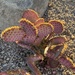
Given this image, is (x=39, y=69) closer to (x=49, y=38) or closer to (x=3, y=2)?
(x=49, y=38)

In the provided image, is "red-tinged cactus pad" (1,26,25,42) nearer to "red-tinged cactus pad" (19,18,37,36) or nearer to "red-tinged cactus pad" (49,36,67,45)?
"red-tinged cactus pad" (19,18,37,36)

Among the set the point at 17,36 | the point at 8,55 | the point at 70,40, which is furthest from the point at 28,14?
the point at 70,40

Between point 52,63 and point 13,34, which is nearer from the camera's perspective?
point 13,34

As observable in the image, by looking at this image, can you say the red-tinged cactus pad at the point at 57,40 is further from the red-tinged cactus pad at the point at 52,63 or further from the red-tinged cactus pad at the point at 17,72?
the red-tinged cactus pad at the point at 17,72

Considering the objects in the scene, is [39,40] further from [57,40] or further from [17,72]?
[17,72]

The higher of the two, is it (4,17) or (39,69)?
(4,17)

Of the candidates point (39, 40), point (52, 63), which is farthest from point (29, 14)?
point (52, 63)
